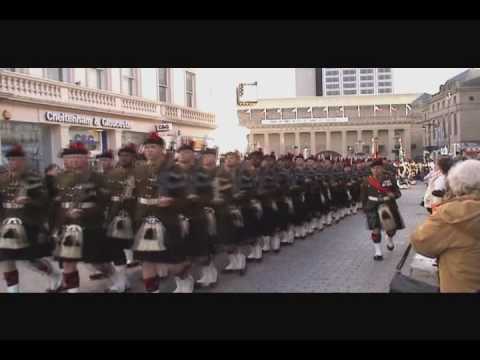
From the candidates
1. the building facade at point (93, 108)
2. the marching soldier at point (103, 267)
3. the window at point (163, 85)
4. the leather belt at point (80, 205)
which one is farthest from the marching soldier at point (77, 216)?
the window at point (163, 85)

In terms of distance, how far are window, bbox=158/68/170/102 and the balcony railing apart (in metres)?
0.57

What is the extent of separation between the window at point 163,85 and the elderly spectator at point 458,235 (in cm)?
1647

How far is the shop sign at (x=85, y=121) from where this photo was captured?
1359cm

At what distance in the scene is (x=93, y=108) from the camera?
15.0 m

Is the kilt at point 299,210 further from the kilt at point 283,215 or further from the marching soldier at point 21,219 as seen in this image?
the marching soldier at point 21,219

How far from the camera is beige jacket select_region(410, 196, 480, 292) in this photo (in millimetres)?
2963

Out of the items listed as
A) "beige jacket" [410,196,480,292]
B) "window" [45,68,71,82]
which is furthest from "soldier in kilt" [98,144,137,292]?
"window" [45,68,71,82]

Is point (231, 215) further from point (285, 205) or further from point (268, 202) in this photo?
point (285, 205)

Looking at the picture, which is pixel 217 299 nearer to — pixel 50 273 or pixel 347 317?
pixel 347 317

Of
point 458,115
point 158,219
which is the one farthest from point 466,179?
point 458,115

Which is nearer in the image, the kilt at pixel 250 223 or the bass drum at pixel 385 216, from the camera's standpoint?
the kilt at pixel 250 223

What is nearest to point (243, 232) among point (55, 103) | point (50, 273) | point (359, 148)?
point (50, 273)

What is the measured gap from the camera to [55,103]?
13641 millimetres
